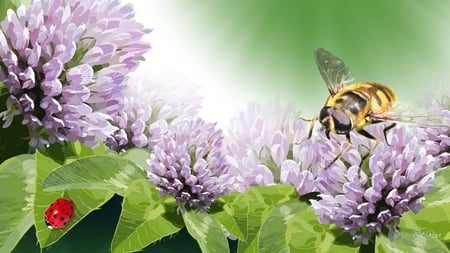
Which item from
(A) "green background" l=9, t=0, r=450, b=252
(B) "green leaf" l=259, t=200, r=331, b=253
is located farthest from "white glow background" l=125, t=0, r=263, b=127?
(B) "green leaf" l=259, t=200, r=331, b=253

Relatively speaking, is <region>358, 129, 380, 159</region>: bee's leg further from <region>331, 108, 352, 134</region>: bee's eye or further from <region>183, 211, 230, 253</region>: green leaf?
<region>183, 211, 230, 253</region>: green leaf

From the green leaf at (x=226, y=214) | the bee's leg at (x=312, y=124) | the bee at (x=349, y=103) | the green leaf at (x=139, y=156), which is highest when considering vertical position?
the bee at (x=349, y=103)

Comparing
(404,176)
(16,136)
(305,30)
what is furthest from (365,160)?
(16,136)

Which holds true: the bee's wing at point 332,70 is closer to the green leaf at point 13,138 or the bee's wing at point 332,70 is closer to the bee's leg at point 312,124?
the bee's leg at point 312,124

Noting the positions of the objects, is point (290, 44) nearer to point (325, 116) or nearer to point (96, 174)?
point (325, 116)

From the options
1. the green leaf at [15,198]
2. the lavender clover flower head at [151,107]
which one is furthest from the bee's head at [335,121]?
the green leaf at [15,198]

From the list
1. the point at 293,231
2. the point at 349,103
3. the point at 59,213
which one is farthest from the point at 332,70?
the point at 59,213

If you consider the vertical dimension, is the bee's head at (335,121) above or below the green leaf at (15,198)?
above
